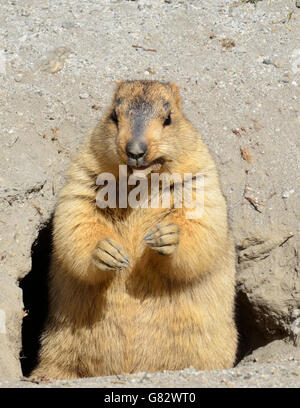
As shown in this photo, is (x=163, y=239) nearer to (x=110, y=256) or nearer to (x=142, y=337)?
(x=110, y=256)

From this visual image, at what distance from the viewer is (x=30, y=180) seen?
521cm

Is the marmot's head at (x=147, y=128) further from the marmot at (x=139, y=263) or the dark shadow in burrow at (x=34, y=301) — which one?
the dark shadow in burrow at (x=34, y=301)

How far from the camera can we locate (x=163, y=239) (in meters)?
4.14

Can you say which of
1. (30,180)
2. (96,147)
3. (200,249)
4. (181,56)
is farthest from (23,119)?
(200,249)

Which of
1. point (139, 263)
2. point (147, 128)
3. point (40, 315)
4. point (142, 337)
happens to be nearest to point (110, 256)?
point (139, 263)

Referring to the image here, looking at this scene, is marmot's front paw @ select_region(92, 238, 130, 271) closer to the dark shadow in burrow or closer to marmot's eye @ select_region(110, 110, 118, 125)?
marmot's eye @ select_region(110, 110, 118, 125)

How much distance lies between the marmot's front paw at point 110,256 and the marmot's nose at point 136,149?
653 mm

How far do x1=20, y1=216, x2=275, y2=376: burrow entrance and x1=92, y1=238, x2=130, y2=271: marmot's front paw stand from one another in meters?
1.65

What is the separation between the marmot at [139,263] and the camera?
4.29 metres

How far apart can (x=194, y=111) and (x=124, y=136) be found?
2.05 m

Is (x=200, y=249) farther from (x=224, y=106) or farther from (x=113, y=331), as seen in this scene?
(x=224, y=106)

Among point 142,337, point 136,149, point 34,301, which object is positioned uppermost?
point 136,149

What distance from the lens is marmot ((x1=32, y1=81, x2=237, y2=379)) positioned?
4.29m

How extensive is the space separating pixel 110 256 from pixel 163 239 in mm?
371
